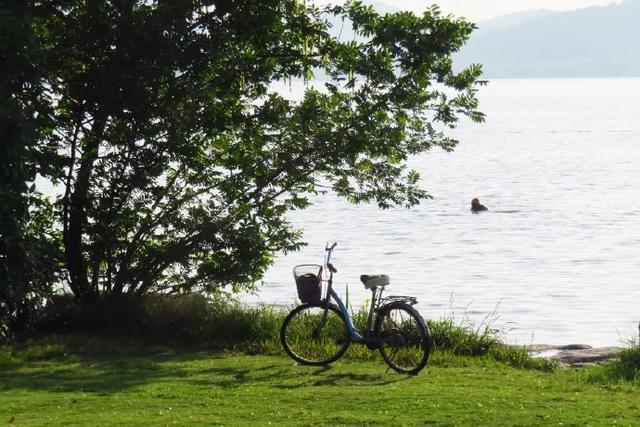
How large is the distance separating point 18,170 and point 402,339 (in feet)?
14.8

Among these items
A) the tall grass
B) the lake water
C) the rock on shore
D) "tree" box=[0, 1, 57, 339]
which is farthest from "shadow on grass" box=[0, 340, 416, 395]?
the lake water

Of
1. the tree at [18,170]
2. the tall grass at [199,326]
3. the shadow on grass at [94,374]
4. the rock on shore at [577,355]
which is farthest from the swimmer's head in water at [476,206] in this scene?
the tree at [18,170]

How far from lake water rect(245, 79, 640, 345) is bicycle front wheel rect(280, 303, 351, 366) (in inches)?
224

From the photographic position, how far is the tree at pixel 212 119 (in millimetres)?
14727

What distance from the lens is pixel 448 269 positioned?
1569 inches

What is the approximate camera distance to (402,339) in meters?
12.6

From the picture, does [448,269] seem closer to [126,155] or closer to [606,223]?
[606,223]

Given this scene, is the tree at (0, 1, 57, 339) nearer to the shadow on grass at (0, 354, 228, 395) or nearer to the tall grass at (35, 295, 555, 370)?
the shadow on grass at (0, 354, 228, 395)

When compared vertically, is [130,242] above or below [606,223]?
below

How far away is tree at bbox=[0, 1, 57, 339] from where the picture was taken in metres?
12.2

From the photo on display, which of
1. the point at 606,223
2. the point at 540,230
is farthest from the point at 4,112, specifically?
the point at 606,223

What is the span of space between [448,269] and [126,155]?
25464 millimetres

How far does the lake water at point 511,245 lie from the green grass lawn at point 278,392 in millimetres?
6999

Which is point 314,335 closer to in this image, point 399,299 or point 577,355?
point 399,299
